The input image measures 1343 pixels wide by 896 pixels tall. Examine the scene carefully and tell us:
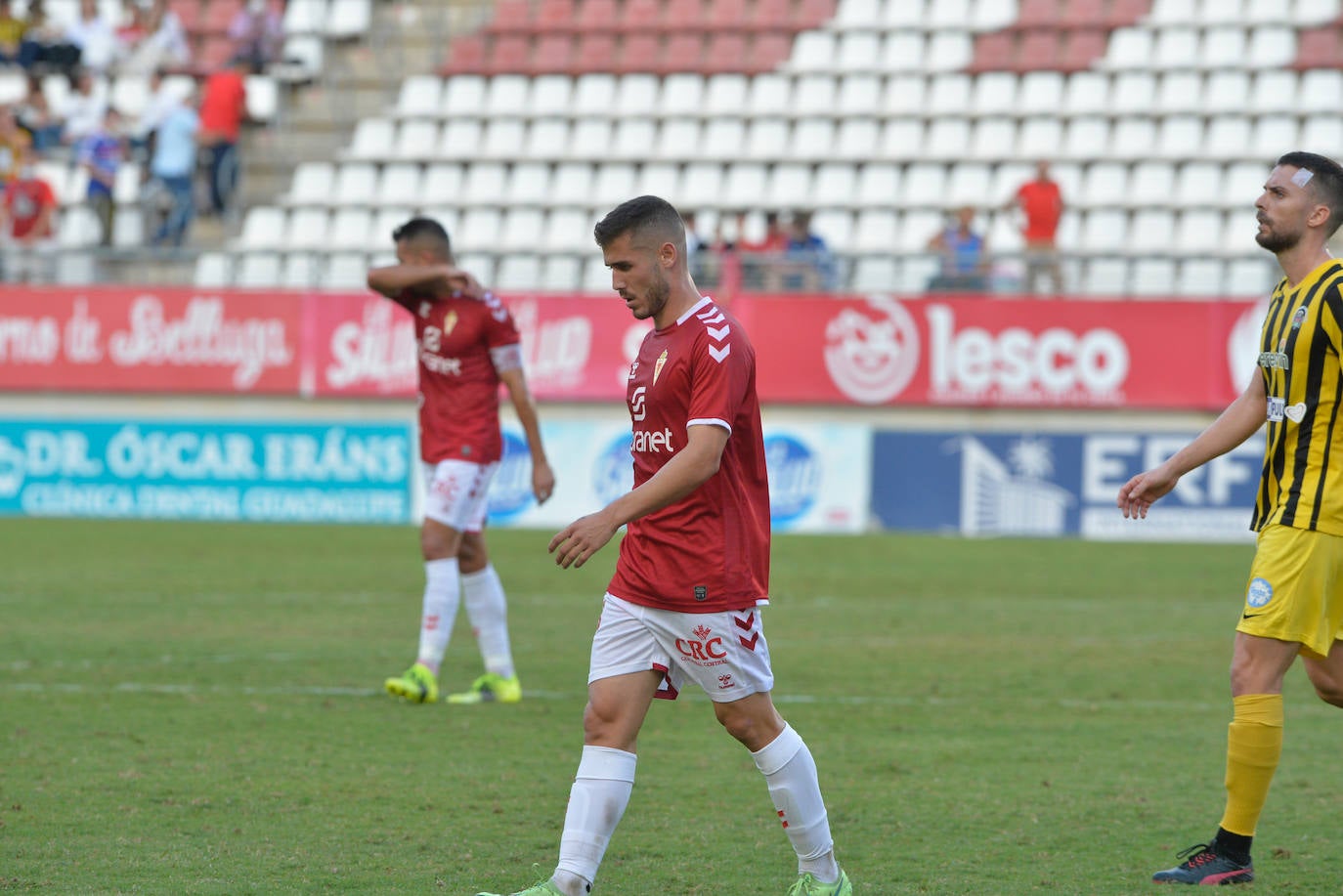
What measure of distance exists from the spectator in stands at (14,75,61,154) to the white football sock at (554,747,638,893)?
23.0m

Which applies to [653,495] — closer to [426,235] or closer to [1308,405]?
[1308,405]

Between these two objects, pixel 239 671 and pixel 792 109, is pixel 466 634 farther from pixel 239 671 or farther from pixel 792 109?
pixel 792 109

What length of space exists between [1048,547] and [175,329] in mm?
10285

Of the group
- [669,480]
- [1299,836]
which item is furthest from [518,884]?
[1299,836]

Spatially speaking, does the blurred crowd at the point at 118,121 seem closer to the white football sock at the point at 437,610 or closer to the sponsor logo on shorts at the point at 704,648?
the white football sock at the point at 437,610

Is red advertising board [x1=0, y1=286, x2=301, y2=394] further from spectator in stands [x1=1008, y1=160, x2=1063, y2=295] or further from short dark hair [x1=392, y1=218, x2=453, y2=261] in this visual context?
short dark hair [x1=392, y1=218, x2=453, y2=261]

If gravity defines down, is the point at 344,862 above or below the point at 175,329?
below

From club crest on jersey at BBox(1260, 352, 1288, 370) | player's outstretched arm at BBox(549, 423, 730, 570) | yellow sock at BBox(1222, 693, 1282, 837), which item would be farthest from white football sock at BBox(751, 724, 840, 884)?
club crest on jersey at BBox(1260, 352, 1288, 370)

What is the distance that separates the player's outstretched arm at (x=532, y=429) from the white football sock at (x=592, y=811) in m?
3.58

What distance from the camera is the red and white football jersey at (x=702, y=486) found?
484 cm

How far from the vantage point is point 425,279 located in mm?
8836

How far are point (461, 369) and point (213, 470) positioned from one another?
39.3 ft

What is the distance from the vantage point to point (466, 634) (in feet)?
39.4

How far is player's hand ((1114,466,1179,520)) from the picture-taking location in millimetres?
5703
